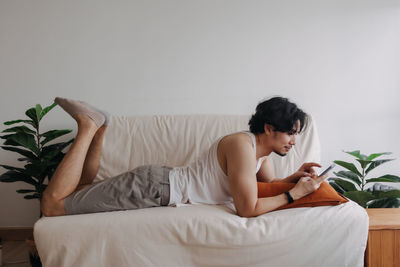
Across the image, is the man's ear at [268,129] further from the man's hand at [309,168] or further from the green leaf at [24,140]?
the green leaf at [24,140]

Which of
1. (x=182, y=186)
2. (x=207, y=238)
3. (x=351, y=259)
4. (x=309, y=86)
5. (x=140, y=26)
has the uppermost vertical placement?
(x=140, y=26)

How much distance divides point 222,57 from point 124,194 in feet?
4.46

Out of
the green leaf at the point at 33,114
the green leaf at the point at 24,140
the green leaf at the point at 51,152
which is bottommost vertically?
the green leaf at the point at 51,152

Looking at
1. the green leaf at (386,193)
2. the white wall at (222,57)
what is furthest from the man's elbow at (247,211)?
the white wall at (222,57)

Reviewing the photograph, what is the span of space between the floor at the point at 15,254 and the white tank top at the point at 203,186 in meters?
1.23

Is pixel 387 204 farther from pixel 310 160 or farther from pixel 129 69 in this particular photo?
pixel 129 69

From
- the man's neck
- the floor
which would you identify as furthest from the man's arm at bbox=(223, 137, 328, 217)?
the floor

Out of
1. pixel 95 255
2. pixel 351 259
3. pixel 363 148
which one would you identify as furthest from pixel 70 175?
pixel 363 148

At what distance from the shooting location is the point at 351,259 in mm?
1489

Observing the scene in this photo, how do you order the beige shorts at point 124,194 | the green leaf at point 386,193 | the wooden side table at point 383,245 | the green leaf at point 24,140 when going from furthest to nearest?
1. the green leaf at point 24,140
2. the green leaf at point 386,193
3. the beige shorts at point 124,194
4. the wooden side table at point 383,245

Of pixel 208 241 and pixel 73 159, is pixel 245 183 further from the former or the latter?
pixel 73 159

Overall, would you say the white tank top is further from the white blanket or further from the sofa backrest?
the sofa backrest

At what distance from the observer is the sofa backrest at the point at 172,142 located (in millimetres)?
2150

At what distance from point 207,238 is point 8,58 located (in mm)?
2163
